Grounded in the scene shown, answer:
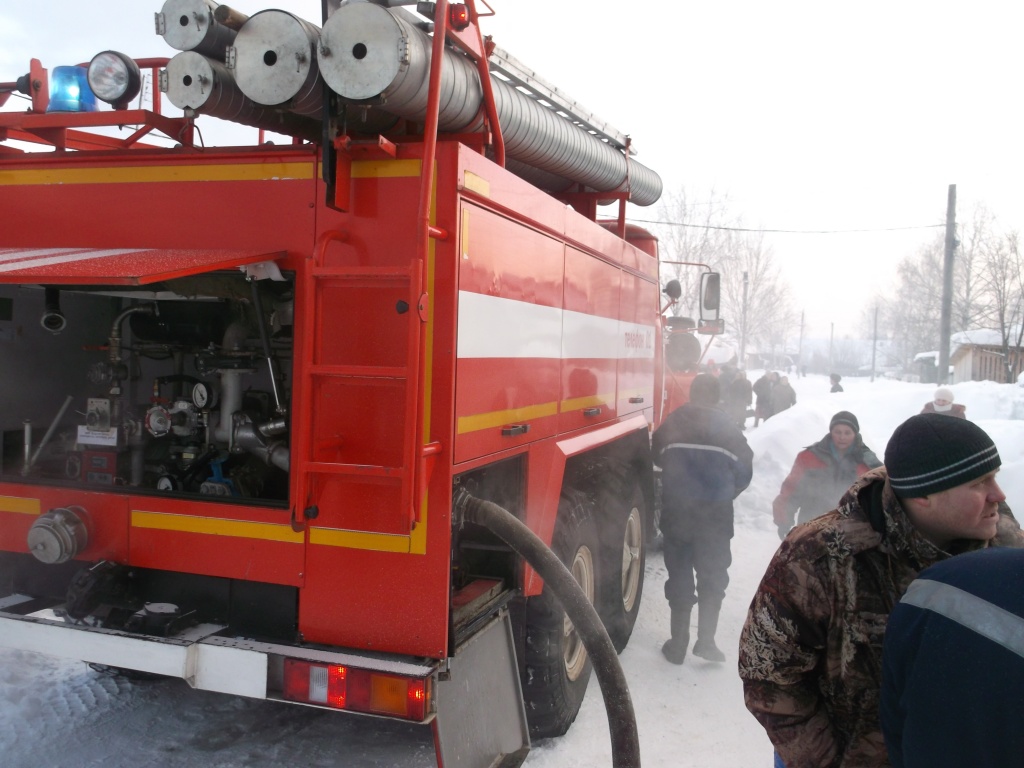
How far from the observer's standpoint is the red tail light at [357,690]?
2.66 meters

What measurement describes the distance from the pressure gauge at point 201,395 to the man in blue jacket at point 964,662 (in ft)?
9.11

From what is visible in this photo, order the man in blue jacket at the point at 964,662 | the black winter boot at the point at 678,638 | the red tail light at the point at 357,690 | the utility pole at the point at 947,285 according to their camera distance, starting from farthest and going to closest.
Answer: the utility pole at the point at 947,285 → the black winter boot at the point at 678,638 → the red tail light at the point at 357,690 → the man in blue jacket at the point at 964,662

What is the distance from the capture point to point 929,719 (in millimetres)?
1375

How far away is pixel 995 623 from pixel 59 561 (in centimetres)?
308

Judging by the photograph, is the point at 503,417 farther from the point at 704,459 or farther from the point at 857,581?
the point at 704,459

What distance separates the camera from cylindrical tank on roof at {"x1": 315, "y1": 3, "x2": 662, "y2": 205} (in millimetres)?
2543

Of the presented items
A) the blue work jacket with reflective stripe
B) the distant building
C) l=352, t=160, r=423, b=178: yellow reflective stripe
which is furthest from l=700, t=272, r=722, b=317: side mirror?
the distant building

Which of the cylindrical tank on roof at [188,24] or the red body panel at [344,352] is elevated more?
the cylindrical tank on roof at [188,24]

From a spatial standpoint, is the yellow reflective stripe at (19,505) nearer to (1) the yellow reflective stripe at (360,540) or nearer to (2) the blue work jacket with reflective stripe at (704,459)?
(1) the yellow reflective stripe at (360,540)

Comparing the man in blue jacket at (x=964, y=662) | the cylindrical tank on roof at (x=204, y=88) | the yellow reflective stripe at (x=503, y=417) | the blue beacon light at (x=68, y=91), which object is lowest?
the man in blue jacket at (x=964, y=662)

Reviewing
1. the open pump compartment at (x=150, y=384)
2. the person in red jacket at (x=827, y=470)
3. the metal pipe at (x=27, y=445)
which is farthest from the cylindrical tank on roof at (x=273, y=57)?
the person in red jacket at (x=827, y=470)

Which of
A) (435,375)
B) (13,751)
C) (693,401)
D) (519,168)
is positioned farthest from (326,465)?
(693,401)

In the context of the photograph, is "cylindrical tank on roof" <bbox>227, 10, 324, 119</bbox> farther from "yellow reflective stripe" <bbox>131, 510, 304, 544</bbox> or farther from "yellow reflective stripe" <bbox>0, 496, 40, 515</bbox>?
"yellow reflective stripe" <bbox>0, 496, 40, 515</bbox>

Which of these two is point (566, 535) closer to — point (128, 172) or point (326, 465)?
point (326, 465)
